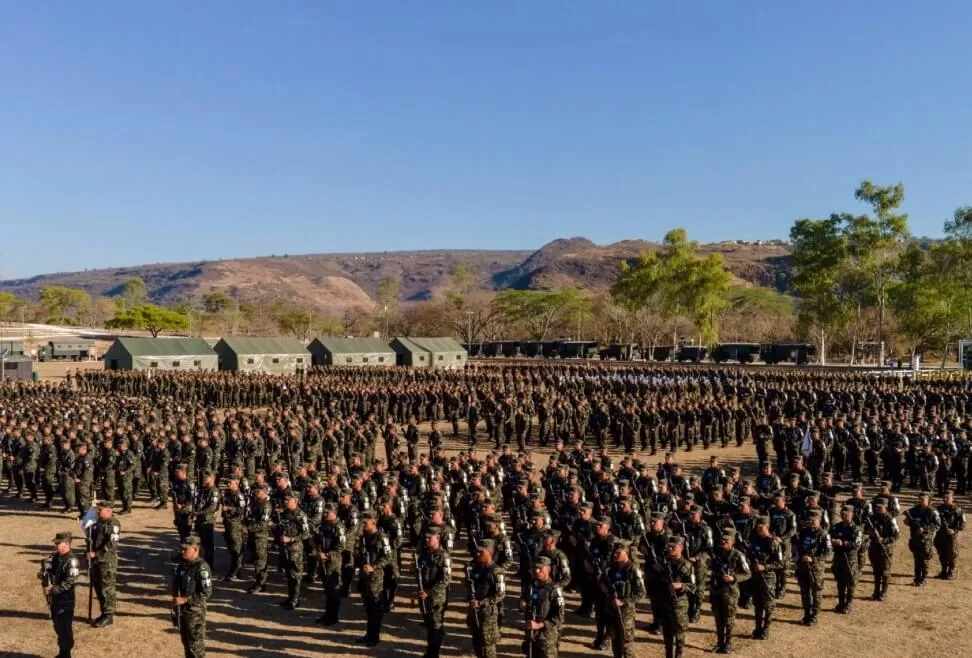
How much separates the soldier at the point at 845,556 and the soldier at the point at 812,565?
0.38m

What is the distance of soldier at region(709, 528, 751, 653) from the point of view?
8.40 metres

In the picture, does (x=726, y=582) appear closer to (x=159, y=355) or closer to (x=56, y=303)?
Answer: (x=159, y=355)

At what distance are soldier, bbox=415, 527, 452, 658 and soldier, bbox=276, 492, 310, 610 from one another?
238 centimetres

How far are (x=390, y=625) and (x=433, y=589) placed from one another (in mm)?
1647

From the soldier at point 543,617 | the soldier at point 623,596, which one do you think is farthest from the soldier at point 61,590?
the soldier at point 623,596

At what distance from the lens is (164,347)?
41.4m

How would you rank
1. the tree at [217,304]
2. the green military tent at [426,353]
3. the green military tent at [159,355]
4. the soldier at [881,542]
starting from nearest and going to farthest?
1. the soldier at [881,542]
2. the green military tent at [159,355]
3. the green military tent at [426,353]
4. the tree at [217,304]

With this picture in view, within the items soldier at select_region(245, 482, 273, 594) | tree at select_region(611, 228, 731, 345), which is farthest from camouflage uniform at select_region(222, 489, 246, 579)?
tree at select_region(611, 228, 731, 345)

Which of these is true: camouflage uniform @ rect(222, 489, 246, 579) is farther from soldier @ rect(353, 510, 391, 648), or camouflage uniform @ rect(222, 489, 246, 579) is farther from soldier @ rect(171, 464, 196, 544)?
soldier @ rect(353, 510, 391, 648)

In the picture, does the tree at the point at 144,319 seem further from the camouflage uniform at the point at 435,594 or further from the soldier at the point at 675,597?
the soldier at the point at 675,597

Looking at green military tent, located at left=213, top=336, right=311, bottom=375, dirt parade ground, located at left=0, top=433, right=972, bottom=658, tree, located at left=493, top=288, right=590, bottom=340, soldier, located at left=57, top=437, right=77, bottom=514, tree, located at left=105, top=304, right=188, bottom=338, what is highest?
tree, located at left=493, top=288, right=590, bottom=340

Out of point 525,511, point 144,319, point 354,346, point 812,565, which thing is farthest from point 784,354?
point 144,319

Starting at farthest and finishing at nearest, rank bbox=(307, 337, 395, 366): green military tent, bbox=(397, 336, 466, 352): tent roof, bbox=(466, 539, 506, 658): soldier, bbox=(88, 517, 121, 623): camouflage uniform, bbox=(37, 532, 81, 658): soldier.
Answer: bbox=(397, 336, 466, 352): tent roof, bbox=(307, 337, 395, 366): green military tent, bbox=(88, 517, 121, 623): camouflage uniform, bbox=(37, 532, 81, 658): soldier, bbox=(466, 539, 506, 658): soldier

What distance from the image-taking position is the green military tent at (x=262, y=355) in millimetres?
42500
